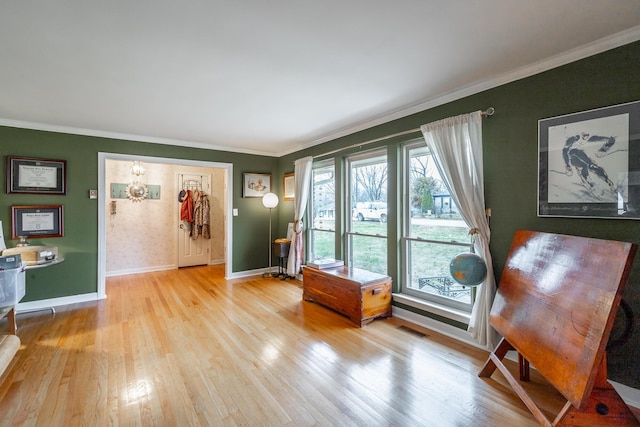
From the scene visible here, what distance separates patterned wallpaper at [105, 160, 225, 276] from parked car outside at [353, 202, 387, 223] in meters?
3.97

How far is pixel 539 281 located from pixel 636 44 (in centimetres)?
166

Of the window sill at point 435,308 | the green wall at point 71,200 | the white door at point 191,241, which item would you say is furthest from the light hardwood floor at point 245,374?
the white door at point 191,241

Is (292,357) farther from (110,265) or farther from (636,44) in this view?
(110,265)

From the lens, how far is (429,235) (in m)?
3.12

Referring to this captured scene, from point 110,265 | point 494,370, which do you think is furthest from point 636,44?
point 110,265

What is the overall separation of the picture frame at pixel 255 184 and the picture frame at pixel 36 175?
2.56 meters

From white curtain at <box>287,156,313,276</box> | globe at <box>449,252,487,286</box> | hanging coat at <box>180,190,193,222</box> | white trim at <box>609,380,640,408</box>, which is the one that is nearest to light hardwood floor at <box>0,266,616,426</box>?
white trim at <box>609,380,640,408</box>

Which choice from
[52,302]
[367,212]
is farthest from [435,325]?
[52,302]

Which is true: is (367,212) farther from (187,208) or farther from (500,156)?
(187,208)

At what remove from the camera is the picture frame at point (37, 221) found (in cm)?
356

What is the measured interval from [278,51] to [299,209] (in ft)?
10.2

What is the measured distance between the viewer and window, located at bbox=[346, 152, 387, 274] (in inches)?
144

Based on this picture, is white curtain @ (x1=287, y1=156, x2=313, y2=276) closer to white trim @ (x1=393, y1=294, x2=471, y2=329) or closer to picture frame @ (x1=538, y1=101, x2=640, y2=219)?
white trim @ (x1=393, y1=294, x2=471, y2=329)

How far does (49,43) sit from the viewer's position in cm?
192
